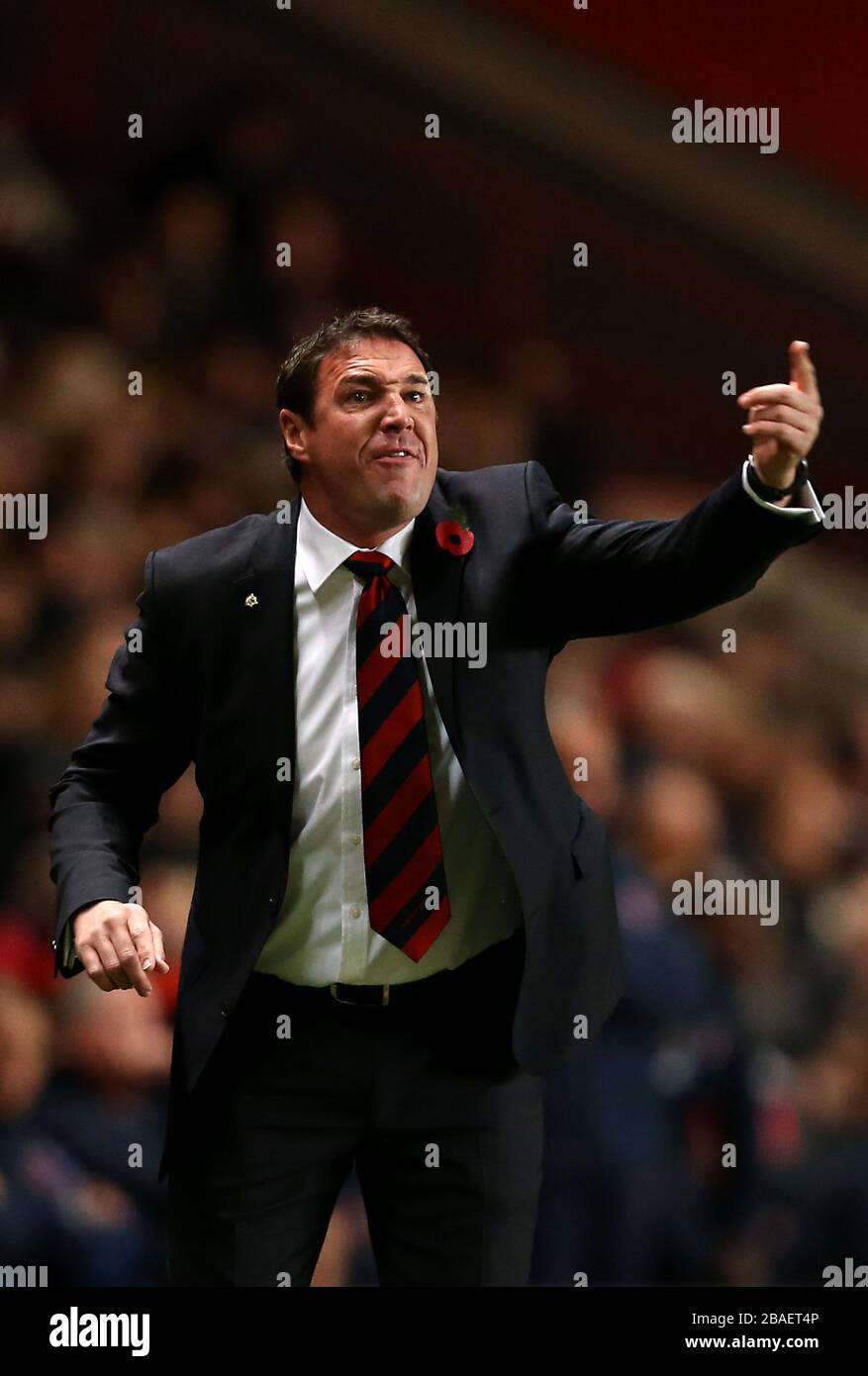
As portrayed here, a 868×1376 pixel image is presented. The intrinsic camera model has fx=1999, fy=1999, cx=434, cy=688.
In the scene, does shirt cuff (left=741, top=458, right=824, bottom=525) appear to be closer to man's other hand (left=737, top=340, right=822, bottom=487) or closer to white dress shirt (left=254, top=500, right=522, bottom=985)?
man's other hand (left=737, top=340, right=822, bottom=487)

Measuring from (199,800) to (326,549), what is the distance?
3.75 feet

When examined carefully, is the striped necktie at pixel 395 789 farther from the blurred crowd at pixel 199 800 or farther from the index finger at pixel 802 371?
the blurred crowd at pixel 199 800

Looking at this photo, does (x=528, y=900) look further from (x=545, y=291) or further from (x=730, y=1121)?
(x=545, y=291)

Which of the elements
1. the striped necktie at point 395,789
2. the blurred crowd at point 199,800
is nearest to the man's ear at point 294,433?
the striped necktie at point 395,789

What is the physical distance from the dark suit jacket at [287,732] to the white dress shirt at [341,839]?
3 centimetres

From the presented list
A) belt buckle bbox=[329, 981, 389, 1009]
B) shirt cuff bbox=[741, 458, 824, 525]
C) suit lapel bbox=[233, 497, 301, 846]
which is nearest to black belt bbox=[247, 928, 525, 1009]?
belt buckle bbox=[329, 981, 389, 1009]

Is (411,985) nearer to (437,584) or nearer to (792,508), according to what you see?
(437,584)

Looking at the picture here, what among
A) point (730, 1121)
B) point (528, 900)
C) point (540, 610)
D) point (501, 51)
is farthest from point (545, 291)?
point (528, 900)

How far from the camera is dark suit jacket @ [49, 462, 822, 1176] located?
70.9 inches

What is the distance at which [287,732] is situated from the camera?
1.84 metres

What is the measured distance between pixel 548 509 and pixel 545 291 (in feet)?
5.13

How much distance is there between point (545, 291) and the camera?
339 centimetres

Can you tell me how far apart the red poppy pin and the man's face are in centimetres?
3
